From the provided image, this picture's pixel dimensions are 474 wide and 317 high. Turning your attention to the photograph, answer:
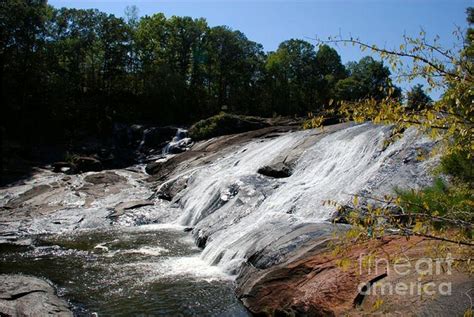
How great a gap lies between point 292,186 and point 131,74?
144 ft

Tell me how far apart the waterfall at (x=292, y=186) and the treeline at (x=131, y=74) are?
1673 centimetres

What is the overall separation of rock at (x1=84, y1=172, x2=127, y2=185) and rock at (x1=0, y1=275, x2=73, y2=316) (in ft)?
53.9

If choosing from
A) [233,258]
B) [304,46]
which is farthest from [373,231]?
[304,46]

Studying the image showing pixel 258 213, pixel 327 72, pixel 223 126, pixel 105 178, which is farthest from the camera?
pixel 327 72

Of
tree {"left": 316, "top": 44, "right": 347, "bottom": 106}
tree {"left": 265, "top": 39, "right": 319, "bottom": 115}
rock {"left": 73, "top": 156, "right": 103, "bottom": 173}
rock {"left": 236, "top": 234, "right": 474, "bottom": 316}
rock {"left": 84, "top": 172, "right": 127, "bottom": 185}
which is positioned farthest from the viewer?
tree {"left": 316, "top": 44, "right": 347, "bottom": 106}

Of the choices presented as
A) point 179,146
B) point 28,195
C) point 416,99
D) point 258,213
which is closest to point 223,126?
point 179,146

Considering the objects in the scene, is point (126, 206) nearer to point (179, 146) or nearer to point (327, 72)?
point (179, 146)

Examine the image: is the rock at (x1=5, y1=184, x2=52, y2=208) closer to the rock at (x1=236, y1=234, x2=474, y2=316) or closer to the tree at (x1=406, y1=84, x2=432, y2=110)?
the rock at (x1=236, y1=234, x2=474, y2=316)

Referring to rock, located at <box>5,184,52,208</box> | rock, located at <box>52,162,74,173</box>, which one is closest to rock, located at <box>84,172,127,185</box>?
rock, located at <box>5,184,52,208</box>

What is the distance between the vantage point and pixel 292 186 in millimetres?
15430

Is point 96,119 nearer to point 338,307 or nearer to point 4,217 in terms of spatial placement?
point 4,217

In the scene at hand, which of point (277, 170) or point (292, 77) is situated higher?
point (292, 77)

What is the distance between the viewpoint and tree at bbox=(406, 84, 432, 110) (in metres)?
3.76

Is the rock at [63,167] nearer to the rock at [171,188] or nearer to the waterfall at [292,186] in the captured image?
the rock at [171,188]
